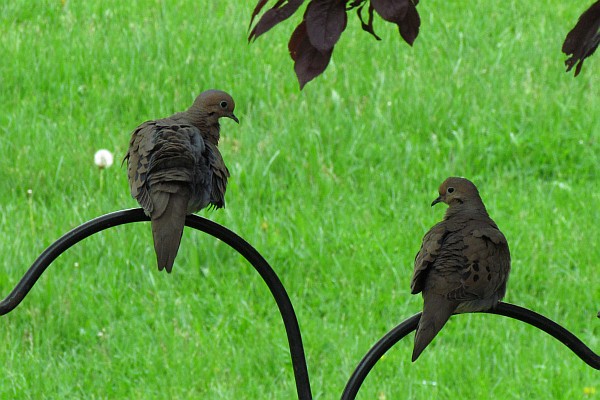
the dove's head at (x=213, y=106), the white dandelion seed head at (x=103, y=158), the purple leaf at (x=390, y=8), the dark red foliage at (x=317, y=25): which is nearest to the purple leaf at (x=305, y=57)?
the dark red foliage at (x=317, y=25)

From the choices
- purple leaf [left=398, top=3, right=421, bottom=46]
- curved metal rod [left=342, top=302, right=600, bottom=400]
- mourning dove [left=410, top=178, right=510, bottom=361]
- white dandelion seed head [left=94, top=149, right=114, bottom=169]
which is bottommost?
curved metal rod [left=342, top=302, right=600, bottom=400]

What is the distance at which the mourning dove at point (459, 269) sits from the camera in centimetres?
227

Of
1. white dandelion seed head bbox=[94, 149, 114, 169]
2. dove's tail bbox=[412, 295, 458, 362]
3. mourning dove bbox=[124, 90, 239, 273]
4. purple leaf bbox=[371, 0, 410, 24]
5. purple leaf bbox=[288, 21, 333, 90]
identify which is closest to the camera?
purple leaf bbox=[371, 0, 410, 24]

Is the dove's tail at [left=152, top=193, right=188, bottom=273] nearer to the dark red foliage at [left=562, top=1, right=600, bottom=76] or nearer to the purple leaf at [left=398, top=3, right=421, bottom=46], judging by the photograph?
the purple leaf at [left=398, top=3, right=421, bottom=46]

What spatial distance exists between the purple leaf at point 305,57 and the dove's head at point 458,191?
2.75 ft

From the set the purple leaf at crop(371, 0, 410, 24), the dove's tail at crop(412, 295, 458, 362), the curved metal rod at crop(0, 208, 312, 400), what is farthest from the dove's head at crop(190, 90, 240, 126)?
the purple leaf at crop(371, 0, 410, 24)

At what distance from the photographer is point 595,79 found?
5977 mm

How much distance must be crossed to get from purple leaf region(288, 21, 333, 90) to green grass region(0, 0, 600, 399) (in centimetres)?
232

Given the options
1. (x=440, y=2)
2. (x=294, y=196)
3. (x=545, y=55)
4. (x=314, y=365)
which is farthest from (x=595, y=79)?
(x=314, y=365)

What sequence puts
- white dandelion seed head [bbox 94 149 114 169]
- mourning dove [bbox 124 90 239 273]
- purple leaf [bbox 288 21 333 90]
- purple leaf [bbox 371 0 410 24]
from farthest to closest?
white dandelion seed head [bbox 94 149 114 169]
mourning dove [bbox 124 90 239 273]
purple leaf [bbox 288 21 333 90]
purple leaf [bbox 371 0 410 24]

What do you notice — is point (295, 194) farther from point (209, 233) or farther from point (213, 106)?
point (209, 233)

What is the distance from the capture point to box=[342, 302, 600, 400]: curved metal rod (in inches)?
85.6

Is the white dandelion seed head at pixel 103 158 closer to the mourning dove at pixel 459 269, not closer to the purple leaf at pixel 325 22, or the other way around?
the mourning dove at pixel 459 269

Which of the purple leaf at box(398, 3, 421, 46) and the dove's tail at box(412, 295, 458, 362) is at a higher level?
the purple leaf at box(398, 3, 421, 46)
